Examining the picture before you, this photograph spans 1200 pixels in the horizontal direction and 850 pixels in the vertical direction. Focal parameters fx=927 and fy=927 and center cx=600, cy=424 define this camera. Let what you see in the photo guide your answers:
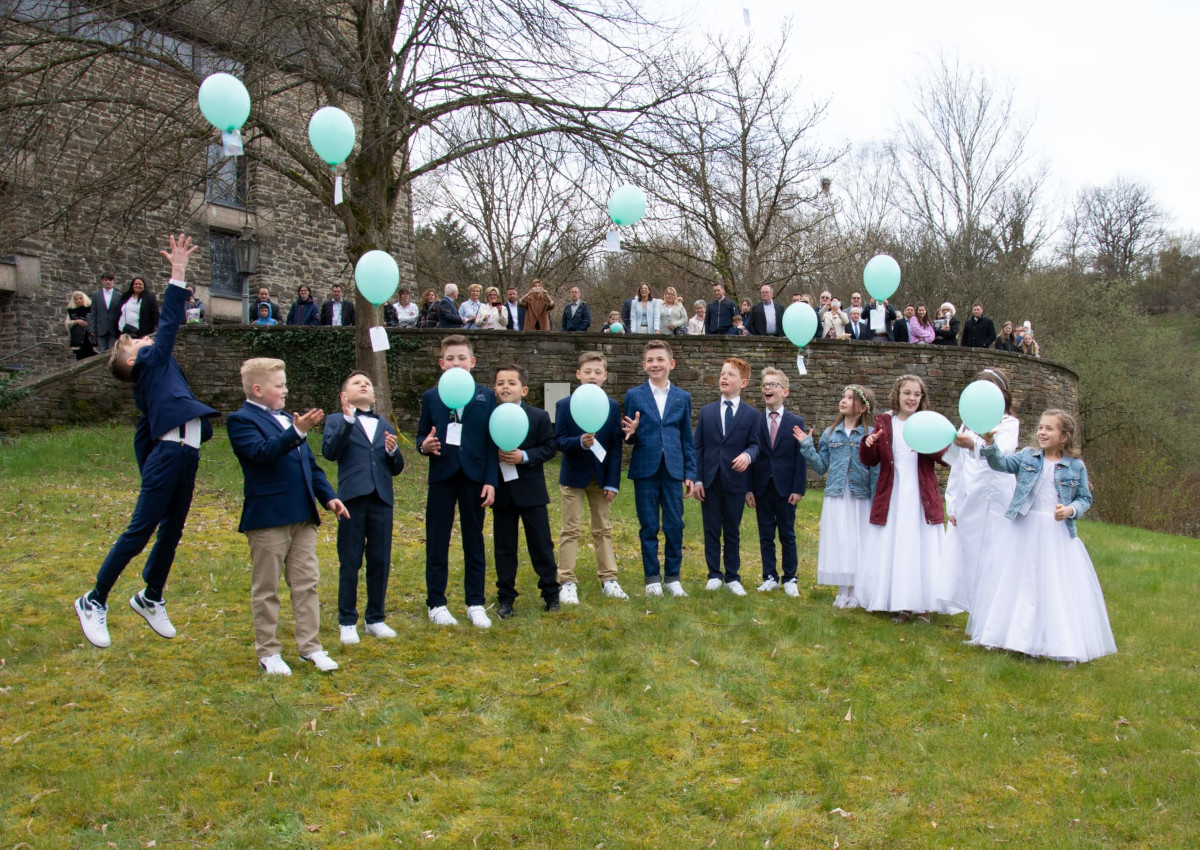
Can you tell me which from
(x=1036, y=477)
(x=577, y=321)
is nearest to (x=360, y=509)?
(x=1036, y=477)

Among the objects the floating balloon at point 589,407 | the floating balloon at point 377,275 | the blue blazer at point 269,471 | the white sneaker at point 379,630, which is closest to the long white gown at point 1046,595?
the floating balloon at point 589,407

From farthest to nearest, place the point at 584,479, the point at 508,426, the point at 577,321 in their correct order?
the point at 577,321 → the point at 584,479 → the point at 508,426

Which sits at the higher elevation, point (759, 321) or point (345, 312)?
point (345, 312)

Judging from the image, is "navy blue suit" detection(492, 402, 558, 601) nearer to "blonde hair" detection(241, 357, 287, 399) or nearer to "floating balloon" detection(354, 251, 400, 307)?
"floating balloon" detection(354, 251, 400, 307)

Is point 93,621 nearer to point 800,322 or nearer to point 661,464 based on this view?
point 661,464

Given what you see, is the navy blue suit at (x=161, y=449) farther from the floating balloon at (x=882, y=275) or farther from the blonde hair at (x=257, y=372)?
the floating balloon at (x=882, y=275)

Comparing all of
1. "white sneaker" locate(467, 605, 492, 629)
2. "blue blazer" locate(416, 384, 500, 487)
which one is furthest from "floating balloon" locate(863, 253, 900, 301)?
"white sneaker" locate(467, 605, 492, 629)

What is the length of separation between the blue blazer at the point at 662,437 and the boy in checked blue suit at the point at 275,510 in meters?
2.61

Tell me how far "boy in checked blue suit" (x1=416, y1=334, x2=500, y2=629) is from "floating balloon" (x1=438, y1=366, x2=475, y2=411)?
214 mm

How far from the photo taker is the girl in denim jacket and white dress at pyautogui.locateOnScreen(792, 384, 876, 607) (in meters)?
7.23

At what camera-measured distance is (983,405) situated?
18.3ft

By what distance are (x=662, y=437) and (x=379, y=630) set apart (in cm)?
257

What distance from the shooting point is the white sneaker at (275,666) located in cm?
514

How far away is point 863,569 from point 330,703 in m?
4.06
